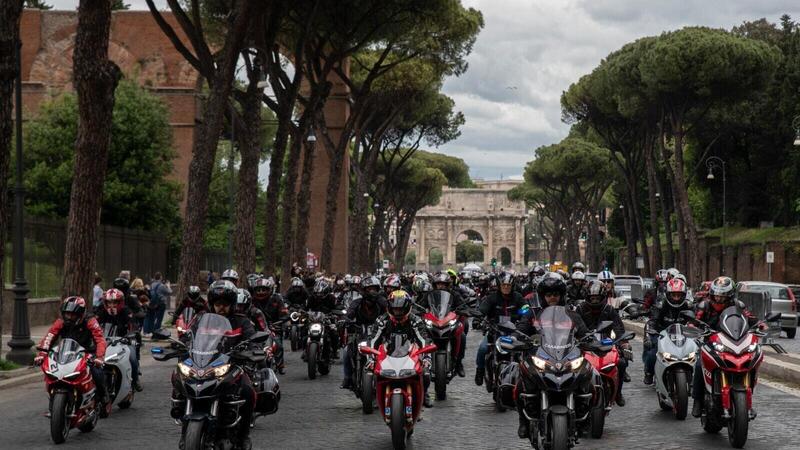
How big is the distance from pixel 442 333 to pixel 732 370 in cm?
474

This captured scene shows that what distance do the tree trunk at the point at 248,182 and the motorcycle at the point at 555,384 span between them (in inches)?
832

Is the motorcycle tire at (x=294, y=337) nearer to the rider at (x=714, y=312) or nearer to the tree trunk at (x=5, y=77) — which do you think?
the tree trunk at (x=5, y=77)

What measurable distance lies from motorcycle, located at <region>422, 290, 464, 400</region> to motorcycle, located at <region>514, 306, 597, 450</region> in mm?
4962

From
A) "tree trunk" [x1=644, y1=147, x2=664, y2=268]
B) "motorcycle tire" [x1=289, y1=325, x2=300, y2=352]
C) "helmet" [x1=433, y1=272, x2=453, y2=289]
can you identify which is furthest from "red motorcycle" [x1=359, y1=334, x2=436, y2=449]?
"tree trunk" [x1=644, y1=147, x2=664, y2=268]

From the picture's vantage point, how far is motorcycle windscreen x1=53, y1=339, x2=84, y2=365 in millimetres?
10570

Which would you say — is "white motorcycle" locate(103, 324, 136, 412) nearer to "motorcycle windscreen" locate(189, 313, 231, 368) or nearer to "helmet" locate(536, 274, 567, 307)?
"motorcycle windscreen" locate(189, 313, 231, 368)

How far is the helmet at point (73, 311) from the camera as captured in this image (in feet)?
36.2

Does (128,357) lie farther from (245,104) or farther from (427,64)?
(427,64)

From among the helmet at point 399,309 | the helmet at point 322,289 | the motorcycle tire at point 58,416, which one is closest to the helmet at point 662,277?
the helmet at point 322,289

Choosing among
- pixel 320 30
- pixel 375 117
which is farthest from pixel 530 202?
pixel 320 30

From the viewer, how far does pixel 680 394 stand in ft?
38.9

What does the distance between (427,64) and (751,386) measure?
3395 centimetres

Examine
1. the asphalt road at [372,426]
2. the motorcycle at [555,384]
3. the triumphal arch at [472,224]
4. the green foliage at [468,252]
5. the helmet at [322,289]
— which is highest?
the triumphal arch at [472,224]

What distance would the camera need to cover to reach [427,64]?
43.4m
